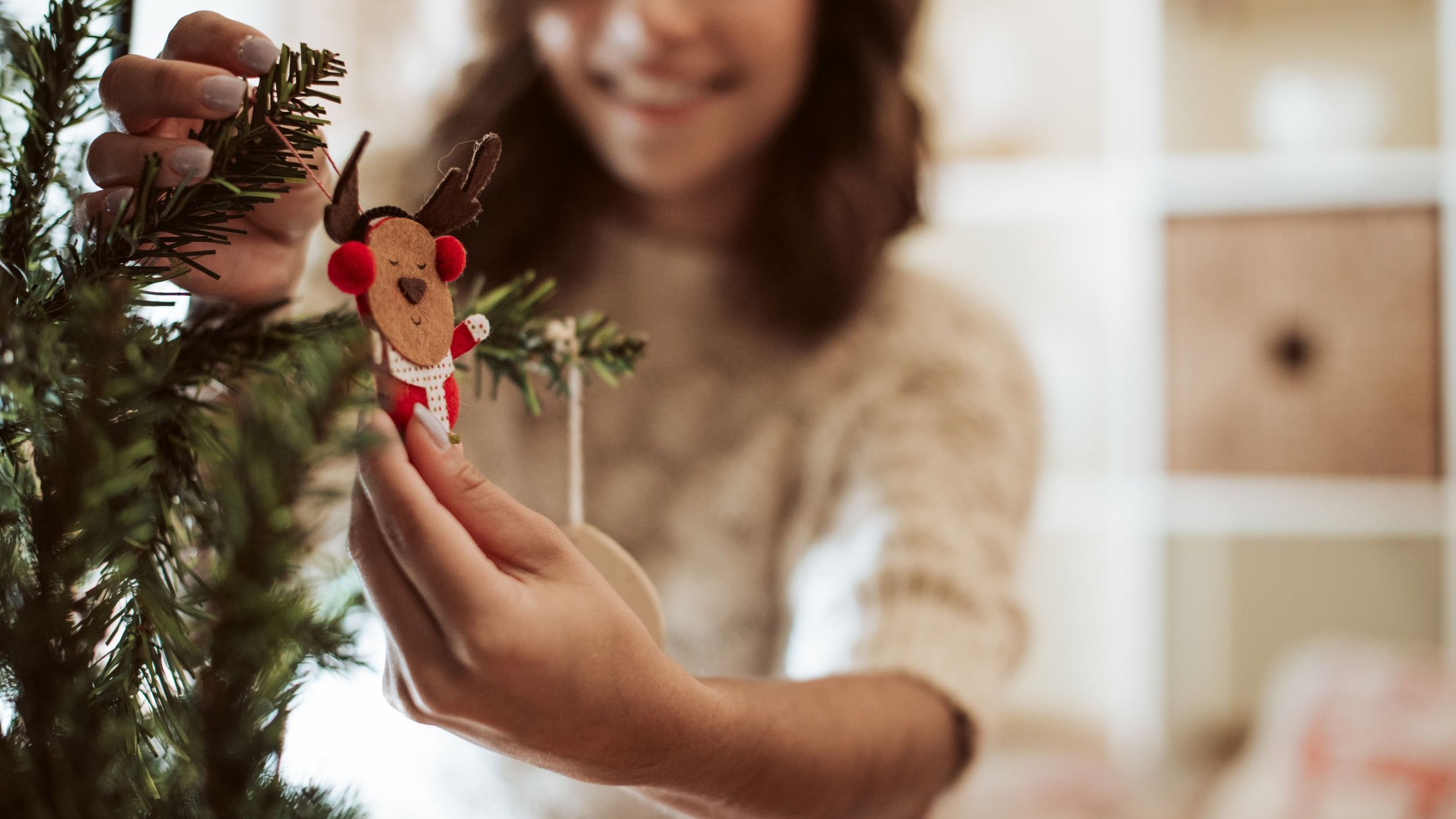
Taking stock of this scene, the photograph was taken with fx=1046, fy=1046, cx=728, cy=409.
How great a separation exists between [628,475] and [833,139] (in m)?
0.36

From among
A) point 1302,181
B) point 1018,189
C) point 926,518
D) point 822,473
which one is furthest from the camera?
point 1018,189

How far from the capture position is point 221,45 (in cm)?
26

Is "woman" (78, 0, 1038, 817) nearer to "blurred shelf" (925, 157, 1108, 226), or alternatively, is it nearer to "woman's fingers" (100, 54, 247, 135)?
"woman's fingers" (100, 54, 247, 135)

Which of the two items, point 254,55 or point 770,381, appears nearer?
point 254,55

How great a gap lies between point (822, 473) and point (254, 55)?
660 millimetres

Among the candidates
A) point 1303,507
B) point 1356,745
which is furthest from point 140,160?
point 1303,507

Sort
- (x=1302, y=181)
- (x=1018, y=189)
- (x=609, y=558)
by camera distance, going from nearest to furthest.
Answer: (x=609, y=558)
(x=1302, y=181)
(x=1018, y=189)

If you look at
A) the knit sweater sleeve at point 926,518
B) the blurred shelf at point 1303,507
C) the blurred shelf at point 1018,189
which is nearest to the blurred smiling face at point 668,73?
the knit sweater sleeve at point 926,518

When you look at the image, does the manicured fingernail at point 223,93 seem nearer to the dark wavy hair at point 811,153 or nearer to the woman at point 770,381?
the woman at point 770,381

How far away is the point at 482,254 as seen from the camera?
59 centimetres

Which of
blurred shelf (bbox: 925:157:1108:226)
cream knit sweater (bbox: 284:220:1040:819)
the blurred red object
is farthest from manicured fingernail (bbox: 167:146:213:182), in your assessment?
blurred shelf (bbox: 925:157:1108:226)

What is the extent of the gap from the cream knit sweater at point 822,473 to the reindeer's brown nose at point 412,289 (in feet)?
1.13

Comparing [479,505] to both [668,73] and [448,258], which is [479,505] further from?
[668,73]

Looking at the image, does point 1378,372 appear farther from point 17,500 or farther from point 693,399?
point 17,500
